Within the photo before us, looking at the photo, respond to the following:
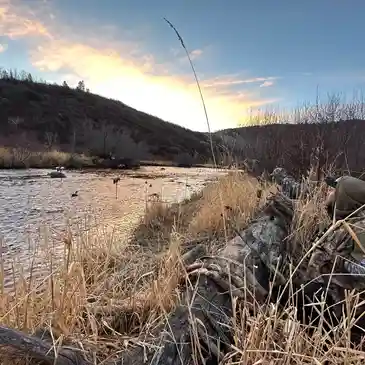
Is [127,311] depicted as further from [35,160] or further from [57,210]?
[35,160]

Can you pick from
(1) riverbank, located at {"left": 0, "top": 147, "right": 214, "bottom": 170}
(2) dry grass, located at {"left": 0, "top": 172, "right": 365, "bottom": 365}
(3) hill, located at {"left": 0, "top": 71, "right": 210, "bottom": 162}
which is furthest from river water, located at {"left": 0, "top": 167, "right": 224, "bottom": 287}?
→ (3) hill, located at {"left": 0, "top": 71, "right": 210, "bottom": 162}

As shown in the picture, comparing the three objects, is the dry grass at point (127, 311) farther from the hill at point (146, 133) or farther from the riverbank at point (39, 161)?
the riverbank at point (39, 161)

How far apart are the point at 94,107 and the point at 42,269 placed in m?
53.3

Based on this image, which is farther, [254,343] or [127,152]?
[127,152]

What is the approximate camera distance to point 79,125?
144ft

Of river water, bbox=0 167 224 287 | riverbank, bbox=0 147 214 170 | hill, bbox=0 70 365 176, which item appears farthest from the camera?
riverbank, bbox=0 147 214 170

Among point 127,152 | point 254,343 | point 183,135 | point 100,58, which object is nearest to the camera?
point 254,343

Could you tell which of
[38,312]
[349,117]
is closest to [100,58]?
[349,117]

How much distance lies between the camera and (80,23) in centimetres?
809

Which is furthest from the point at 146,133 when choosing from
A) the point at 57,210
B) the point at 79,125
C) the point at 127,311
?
the point at 127,311

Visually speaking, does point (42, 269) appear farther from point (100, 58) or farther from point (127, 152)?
point (127, 152)

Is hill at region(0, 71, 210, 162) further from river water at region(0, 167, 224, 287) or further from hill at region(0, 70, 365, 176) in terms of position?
river water at region(0, 167, 224, 287)

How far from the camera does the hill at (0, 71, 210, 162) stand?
35906 mm

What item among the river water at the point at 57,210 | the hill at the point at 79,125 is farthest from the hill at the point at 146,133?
the river water at the point at 57,210
